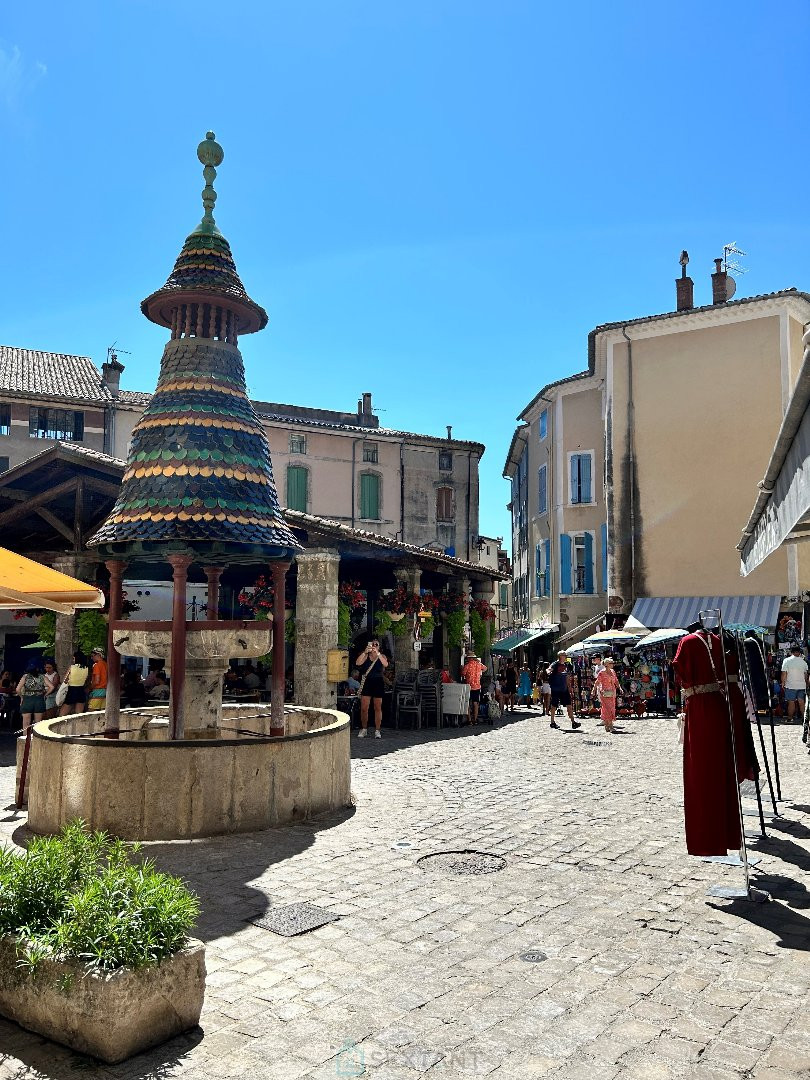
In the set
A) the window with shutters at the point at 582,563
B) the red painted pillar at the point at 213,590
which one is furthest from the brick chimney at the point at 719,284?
the red painted pillar at the point at 213,590

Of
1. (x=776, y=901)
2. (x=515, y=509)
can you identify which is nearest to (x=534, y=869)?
(x=776, y=901)

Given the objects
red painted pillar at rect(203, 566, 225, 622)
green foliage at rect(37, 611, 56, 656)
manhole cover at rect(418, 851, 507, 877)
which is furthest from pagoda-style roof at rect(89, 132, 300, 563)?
green foliage at rect(37, 611, 56, 656)

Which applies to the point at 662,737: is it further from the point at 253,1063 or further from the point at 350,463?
the point at 350,463

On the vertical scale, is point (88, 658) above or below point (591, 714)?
above

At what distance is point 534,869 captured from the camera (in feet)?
19.9

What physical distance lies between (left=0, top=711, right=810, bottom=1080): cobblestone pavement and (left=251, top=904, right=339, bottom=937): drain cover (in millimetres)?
79

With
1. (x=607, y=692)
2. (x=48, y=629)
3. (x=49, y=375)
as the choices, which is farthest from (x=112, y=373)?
(x=607, y=692)

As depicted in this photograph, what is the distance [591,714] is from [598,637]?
6.50 feet

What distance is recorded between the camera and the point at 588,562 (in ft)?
89.0

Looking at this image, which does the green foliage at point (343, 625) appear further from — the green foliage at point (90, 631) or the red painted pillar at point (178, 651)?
the red painted pillar at point (178, 651)

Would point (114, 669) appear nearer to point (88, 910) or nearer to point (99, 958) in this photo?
point (88, 910)

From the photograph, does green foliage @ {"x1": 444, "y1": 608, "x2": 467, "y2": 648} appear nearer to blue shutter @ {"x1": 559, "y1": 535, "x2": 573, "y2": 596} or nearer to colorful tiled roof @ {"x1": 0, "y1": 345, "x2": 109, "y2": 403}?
blue shutter @ {"x1": 559, "y1": 535, "x2": 573, "y2": 596}

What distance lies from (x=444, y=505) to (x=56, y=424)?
16.0 m

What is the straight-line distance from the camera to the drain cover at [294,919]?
4781mm
